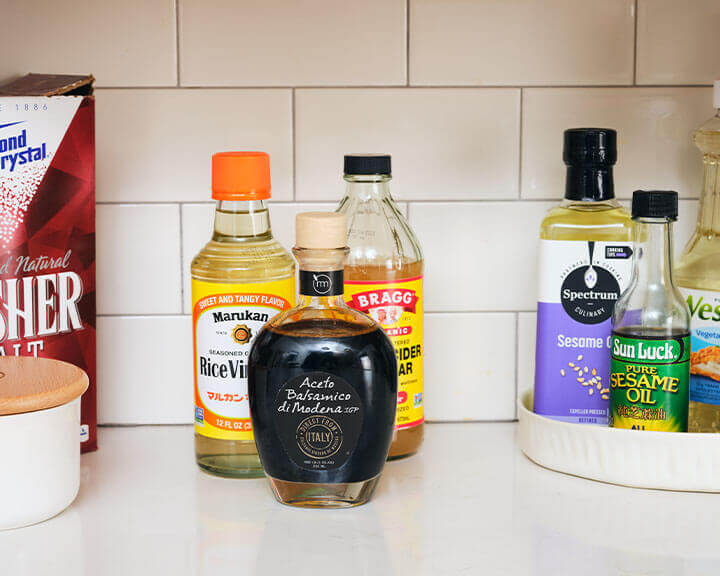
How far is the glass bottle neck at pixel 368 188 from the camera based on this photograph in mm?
863

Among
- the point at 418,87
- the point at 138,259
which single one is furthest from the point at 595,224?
the point at 138,259

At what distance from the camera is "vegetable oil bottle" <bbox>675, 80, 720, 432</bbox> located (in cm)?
85

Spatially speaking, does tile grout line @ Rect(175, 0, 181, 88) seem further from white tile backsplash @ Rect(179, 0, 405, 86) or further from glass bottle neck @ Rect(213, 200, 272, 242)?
glass bottle neck @ Rect(213, 200, 272, 242)

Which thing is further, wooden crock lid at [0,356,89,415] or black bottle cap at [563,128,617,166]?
black bottle cap at [563,128,617,166]

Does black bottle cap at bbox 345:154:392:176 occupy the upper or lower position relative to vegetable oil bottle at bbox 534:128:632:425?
upper

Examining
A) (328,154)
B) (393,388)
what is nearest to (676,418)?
(393,388)

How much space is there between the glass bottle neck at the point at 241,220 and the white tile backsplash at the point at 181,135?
6.6 inches

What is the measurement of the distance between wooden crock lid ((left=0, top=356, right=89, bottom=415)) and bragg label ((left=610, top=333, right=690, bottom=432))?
469 millimetres

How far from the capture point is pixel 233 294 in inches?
31.9

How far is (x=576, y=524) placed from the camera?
751 mm

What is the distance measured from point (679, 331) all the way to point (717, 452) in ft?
0.36

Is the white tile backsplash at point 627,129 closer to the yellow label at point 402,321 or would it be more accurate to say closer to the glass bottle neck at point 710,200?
the glass bottle neck at point 710,200

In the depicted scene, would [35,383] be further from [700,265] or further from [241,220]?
[700,265]

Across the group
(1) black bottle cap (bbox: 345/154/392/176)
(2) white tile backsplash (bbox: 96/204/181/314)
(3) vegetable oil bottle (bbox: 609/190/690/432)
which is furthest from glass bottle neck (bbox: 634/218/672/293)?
(2) white tile backsplash (bbox: 96/204/181/314)
